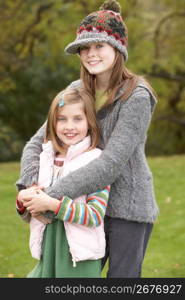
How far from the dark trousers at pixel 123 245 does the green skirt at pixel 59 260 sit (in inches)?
4.0

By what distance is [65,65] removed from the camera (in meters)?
19.3

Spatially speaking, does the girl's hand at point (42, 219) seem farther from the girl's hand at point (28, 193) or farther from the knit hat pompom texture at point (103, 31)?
the knit hat pompom texture at point (103, 31)

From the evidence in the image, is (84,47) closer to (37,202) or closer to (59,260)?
(37,202)

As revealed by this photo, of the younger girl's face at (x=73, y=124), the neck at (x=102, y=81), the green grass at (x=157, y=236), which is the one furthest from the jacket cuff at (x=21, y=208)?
the green grass at (x=157, y=236)

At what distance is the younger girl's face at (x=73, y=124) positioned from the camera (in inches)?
107

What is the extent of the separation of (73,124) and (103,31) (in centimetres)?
49

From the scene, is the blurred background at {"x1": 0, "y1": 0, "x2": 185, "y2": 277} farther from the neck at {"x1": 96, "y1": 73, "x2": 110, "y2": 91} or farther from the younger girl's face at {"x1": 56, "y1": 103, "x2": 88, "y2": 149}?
the younger girl's face at {"x1": 56, "y1": 103, "x2": 88, "y2": 149}

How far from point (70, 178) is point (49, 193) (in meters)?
0.12

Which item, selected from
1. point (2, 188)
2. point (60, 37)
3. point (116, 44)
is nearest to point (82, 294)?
point (116, 44)

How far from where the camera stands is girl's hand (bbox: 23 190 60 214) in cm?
258

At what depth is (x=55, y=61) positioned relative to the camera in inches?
717

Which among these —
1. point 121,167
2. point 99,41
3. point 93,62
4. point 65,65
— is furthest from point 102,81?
point 65,65

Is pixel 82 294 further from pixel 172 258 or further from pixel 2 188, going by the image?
pixel 2 188

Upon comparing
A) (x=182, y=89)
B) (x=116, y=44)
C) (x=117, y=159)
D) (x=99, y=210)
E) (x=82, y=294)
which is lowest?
(x=182, y=89)
